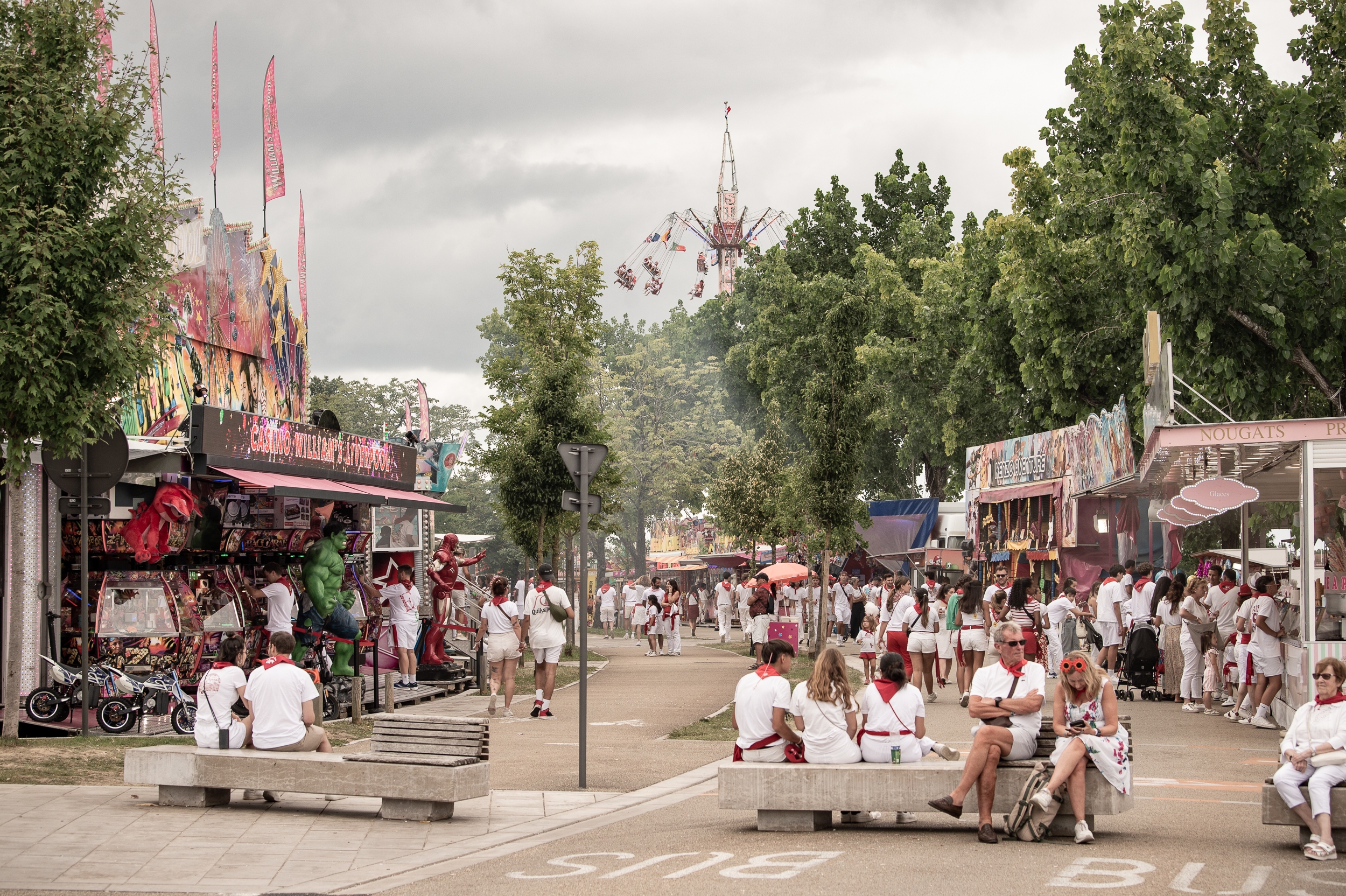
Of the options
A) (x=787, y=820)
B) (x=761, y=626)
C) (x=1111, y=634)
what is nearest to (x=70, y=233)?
(x=787, y=820)

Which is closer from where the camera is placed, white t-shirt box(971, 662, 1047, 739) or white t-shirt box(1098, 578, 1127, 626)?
white t-shirt box(971, 662, 1047, 739)

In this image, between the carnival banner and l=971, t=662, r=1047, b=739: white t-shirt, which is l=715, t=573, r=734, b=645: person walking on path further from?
l=971, t=662, r=1047, b=739: white t-shirt

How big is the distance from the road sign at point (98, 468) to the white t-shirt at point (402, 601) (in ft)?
23.0

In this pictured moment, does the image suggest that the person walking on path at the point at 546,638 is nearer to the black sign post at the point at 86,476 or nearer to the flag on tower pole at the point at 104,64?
the black sign post at the point at 86,476

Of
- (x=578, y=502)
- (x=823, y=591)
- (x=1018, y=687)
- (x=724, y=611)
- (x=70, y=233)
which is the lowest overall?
(x=724, y=611)

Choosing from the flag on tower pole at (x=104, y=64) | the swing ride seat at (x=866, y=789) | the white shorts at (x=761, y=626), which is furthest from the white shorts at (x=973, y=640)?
the flag on tower pole at (x=104, y=64)

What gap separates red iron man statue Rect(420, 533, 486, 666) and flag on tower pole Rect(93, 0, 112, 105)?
11469mm

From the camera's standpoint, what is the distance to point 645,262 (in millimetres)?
81062

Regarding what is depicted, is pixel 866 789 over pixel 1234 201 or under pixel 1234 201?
under

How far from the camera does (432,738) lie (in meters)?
9.76

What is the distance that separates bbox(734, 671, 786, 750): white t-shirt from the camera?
934 cm

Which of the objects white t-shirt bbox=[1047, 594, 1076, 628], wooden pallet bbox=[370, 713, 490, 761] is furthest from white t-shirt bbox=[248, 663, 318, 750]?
white t-shirt bbox=[1047, 594, 1076, 628]

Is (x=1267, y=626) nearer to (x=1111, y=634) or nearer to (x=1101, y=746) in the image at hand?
(x=1111, y=634)

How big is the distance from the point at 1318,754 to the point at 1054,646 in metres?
11.7
